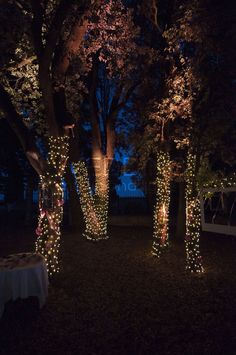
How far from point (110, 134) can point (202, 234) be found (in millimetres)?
6534

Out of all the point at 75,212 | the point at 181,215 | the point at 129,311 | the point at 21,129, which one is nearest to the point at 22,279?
the point at 129,311

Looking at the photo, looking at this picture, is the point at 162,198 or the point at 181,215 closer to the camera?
the point at 162,198

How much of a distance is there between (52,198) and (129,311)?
382 cm

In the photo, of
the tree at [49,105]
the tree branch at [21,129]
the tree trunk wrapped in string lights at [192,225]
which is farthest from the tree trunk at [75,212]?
the tree branch at [21,129]

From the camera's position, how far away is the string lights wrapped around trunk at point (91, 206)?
16.7 meters

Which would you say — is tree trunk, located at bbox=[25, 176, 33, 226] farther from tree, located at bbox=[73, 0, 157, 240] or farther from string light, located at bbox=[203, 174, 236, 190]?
string light, located at bbox=[203, 174, 236, 190]

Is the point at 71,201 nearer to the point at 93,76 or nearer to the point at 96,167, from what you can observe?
the point at 96,167

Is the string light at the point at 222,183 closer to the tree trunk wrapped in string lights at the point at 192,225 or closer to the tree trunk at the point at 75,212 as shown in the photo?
the tree trunk wrapped in string lights at the point at 192,225

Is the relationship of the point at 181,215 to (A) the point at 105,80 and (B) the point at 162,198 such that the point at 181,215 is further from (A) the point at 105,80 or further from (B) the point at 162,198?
(A) the point at 105,80

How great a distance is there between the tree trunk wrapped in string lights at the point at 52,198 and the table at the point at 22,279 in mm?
2067

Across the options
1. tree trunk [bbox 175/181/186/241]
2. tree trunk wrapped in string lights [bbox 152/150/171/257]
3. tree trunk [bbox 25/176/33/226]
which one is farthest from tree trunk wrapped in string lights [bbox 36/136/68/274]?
tree trunk [bbox 25/176/33/226]

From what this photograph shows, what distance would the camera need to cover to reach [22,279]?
7520mm

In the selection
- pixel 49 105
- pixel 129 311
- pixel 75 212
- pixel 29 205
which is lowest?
pixel 129 311

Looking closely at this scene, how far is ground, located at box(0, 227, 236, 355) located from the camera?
5.87 meters
